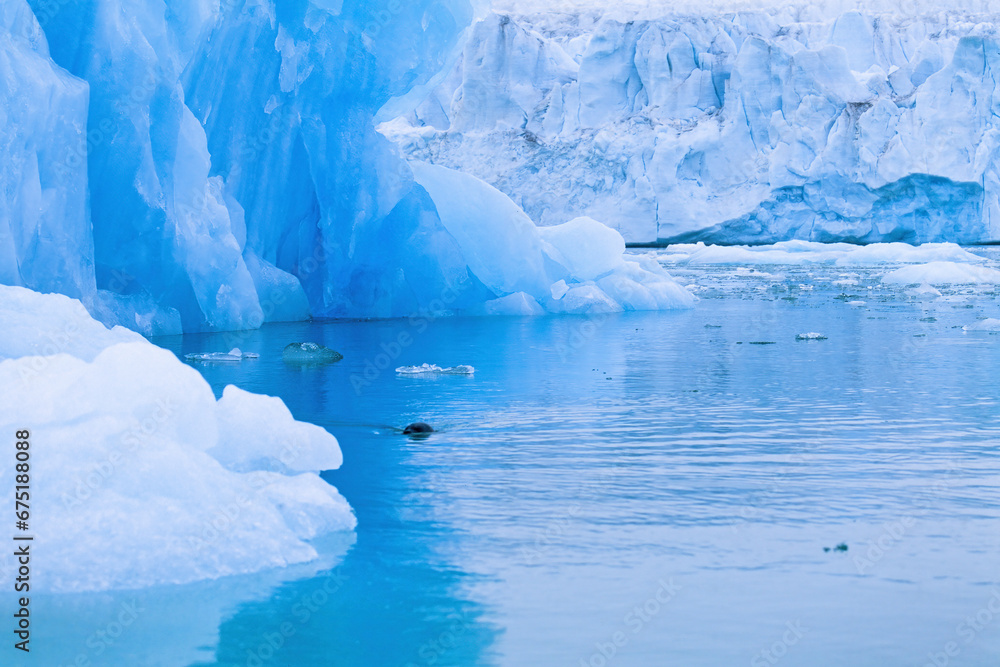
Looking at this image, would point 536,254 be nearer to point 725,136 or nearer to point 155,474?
point 155,474

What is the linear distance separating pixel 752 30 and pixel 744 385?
2962 cm

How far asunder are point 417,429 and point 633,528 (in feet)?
6.30

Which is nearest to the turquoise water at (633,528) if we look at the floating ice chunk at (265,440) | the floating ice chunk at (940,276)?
the floating ice chunk at (265,440)

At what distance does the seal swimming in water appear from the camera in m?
5.45

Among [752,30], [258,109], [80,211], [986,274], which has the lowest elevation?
[986,274]

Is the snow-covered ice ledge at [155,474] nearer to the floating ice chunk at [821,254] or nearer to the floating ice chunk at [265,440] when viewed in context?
the floating ice chunk at [265,440]

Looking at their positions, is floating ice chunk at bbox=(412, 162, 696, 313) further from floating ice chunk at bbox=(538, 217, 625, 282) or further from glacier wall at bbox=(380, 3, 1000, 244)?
glacier wall at bbox=(380, 3, 1000, 244)

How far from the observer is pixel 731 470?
4543mm

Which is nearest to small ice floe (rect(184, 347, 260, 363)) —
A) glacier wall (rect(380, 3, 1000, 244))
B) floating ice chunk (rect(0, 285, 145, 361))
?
floating ice chunk (rect(0, 285, 145, 361))

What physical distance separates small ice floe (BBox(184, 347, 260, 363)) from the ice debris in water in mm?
279

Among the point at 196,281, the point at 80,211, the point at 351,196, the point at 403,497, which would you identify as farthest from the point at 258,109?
the point at 403,497

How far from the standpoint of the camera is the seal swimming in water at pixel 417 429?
17.9ft

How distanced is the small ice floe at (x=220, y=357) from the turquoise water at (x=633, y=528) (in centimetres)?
37

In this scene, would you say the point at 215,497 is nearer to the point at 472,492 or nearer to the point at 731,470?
the point at 472,492
